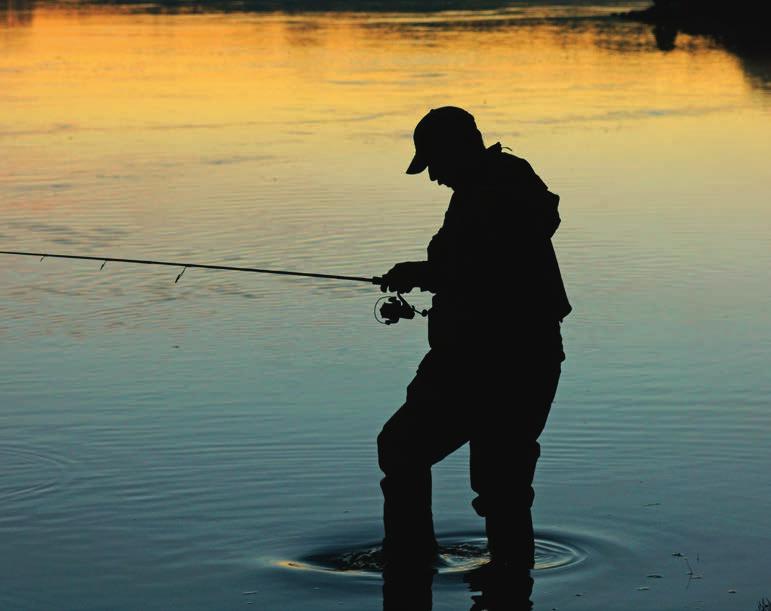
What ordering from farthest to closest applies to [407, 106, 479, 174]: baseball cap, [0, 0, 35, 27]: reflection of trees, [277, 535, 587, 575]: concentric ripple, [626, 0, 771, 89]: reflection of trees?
[0, 0, 35, 27]: reflection of trees, [626, 0, 771, 89]: reflection of trees, [277, 535, 587, 575]: concentric ripple, [407, 106, 479, 174]: baseball cap

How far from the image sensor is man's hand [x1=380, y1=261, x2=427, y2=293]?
5.48m

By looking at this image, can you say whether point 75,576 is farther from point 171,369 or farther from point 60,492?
point 171,369

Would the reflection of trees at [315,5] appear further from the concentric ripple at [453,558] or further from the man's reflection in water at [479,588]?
the man's reflection in water at [479,588]

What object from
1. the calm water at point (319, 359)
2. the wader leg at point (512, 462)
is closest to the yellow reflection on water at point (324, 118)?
the calm water at point (319, 359)

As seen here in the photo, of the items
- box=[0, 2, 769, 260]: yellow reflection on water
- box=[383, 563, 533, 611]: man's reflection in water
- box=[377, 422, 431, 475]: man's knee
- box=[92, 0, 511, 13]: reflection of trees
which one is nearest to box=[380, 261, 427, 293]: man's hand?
box=[377, 422, 431, 475]: man's knee

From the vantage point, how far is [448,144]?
5316 mm

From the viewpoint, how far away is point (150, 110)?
79.0 feet

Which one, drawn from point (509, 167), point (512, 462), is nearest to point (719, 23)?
point (512, 462)

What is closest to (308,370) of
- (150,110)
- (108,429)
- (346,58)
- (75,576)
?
(108,429)

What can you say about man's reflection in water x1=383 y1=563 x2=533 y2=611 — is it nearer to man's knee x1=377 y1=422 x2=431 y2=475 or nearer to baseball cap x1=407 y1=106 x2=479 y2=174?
man's knee x1=377 y1=422 x2=431 y2=475

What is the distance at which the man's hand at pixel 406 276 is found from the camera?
216 inches

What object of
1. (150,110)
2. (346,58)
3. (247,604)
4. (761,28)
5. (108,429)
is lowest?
(247,604)

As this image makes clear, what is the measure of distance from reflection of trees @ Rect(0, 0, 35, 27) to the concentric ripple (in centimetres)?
4913

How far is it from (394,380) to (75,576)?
3126mm
